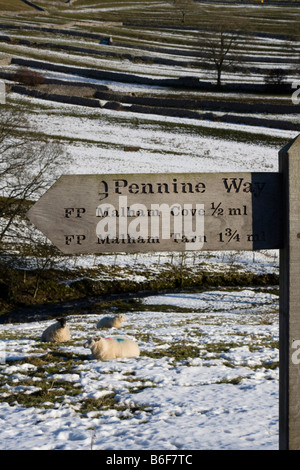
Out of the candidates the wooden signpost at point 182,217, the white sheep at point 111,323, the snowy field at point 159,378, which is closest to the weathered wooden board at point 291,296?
the wooden signpost at point 182,217

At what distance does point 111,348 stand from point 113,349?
0.05 metres

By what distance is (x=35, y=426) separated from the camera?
303 inches

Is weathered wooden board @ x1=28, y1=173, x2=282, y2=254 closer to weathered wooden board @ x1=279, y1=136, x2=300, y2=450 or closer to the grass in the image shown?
weathered wooden board @ x1=279, y1=136, x2=300, y2=450

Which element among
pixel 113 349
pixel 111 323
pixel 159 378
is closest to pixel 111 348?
pixel 113 349

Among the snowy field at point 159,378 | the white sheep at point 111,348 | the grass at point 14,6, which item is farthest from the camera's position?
the grass at point 14,6

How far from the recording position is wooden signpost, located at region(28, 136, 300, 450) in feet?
16.2

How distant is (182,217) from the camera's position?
4984 millimetres

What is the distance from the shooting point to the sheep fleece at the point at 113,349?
11602 mm

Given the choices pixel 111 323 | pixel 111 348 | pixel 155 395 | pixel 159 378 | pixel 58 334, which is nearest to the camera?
pixel 155 395

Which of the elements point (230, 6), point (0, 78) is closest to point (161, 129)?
point (0, 78)

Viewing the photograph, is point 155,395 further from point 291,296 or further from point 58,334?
point 58,334

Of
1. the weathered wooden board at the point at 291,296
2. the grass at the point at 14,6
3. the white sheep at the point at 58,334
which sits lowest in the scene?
Answer: the white sheep at the point at 58,334

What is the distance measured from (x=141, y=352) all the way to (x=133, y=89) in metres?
56.0

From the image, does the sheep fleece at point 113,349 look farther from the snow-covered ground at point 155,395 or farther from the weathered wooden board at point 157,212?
the weathered wooden board at point 157,212
